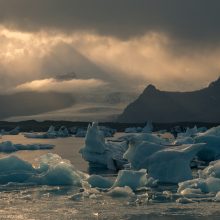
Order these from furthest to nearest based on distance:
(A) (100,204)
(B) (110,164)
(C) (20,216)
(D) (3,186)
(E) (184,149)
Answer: (B) (110,164) → (E) (184,149) → (D) (3,186) → (A) (100,204) → (C) (20,216)

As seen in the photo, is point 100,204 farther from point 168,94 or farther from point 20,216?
point 168,94

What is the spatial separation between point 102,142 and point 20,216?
1504cm

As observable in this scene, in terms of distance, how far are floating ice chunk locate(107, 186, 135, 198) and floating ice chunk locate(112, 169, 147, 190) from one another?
87 cm

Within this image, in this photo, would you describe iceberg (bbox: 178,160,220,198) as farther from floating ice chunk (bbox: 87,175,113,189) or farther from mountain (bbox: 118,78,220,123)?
mountain (bbox: 118,78,220,123)

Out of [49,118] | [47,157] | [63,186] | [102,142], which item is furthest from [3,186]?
[49,118]

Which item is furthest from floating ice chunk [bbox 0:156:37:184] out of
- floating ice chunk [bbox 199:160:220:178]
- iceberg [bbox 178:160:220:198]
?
floating ice chunk [bbox 199:160:220:178]

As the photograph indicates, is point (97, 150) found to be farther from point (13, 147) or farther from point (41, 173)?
point (13, 147)

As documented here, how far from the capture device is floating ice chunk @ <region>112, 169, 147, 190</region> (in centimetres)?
1769

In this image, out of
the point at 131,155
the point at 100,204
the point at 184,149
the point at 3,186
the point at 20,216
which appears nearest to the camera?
the point at 20,216

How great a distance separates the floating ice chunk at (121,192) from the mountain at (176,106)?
403ft

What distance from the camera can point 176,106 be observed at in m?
146

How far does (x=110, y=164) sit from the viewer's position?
86.0 feet

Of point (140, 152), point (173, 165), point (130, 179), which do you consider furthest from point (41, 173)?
point (173, 165)

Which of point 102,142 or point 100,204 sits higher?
point 102,142
